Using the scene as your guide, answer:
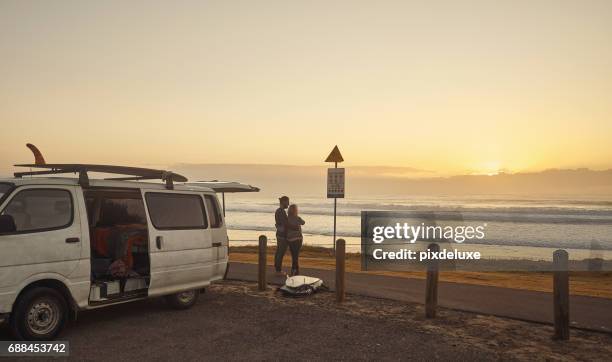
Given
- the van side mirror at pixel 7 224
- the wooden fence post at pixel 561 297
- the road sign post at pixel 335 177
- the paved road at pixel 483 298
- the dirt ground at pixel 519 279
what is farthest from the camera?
the road sign post at pixel 335 177

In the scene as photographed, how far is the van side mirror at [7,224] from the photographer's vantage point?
635 centimetres

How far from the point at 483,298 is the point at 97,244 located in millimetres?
7923

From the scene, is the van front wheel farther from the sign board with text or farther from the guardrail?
the sign board with text

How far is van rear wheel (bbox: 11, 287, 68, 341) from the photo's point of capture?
22.0ft

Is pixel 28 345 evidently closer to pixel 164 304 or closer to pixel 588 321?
pixel 164 304

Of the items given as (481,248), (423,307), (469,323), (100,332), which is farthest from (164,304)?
(481,248)

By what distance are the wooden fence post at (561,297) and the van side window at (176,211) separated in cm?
620

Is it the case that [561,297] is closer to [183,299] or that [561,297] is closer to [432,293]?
[432,293]

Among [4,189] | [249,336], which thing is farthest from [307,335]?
[4,189]

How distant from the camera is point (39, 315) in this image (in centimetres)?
702

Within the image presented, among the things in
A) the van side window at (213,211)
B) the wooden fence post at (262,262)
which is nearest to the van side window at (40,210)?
the van side window at (213,211)

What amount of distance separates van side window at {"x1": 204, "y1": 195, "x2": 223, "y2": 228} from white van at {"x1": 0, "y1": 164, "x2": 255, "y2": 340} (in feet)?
0.07

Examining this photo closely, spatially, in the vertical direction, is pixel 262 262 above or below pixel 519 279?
above

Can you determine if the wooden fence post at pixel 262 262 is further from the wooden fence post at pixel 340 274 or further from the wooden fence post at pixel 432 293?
the wooden fence post at pixel 432 293
